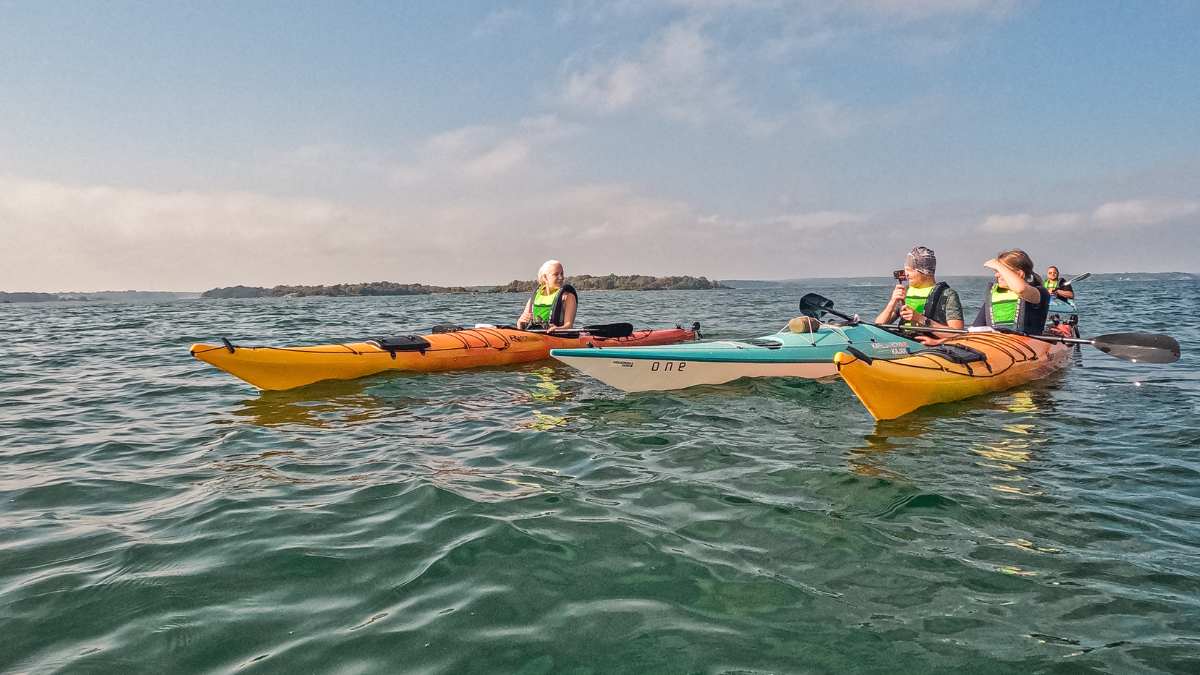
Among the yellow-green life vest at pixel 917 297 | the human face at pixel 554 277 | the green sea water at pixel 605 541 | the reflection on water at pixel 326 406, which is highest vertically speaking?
the human face at pixel 554 277

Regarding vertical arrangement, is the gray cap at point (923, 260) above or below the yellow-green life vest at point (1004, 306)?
above

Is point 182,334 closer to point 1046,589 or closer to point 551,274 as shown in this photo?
point 551,274

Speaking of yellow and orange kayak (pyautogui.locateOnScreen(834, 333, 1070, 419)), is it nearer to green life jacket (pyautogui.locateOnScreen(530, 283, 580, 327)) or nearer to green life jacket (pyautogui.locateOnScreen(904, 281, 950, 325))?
green life jacket (pyautogui.locateOnScreen(904, 281, 950, 325))

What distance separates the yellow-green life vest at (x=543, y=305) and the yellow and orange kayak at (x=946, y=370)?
563 centimetres

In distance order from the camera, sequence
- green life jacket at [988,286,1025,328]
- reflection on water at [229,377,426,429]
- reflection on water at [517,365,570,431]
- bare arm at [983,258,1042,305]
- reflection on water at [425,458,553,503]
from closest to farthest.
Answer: reflection on water at [425,458,553,503]
reflection on water at [517,365,570,431]
reflection on water at [229,377,426,429]
bare arm at [983,258,1042,305]
green life jacket at [988,286,1025,328]

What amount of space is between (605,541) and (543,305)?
302 inches

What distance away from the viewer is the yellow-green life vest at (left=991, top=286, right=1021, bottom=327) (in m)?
8.76

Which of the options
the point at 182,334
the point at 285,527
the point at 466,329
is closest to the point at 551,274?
the point at 466,329

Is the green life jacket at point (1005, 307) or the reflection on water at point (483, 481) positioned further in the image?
the green life jacket at point (1005, 307)

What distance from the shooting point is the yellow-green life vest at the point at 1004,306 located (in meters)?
8.76

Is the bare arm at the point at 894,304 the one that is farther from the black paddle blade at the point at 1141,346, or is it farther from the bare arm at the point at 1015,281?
the black paddle blade at the point at 1141,346

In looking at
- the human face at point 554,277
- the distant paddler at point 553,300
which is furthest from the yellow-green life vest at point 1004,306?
the human face at point 554,277

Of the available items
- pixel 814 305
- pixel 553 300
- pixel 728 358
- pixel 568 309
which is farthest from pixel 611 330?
pixel 814 305

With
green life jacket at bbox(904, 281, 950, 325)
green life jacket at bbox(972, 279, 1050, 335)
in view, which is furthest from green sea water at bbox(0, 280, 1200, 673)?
green life jacket at bbox(904, 281, 950, 325)
